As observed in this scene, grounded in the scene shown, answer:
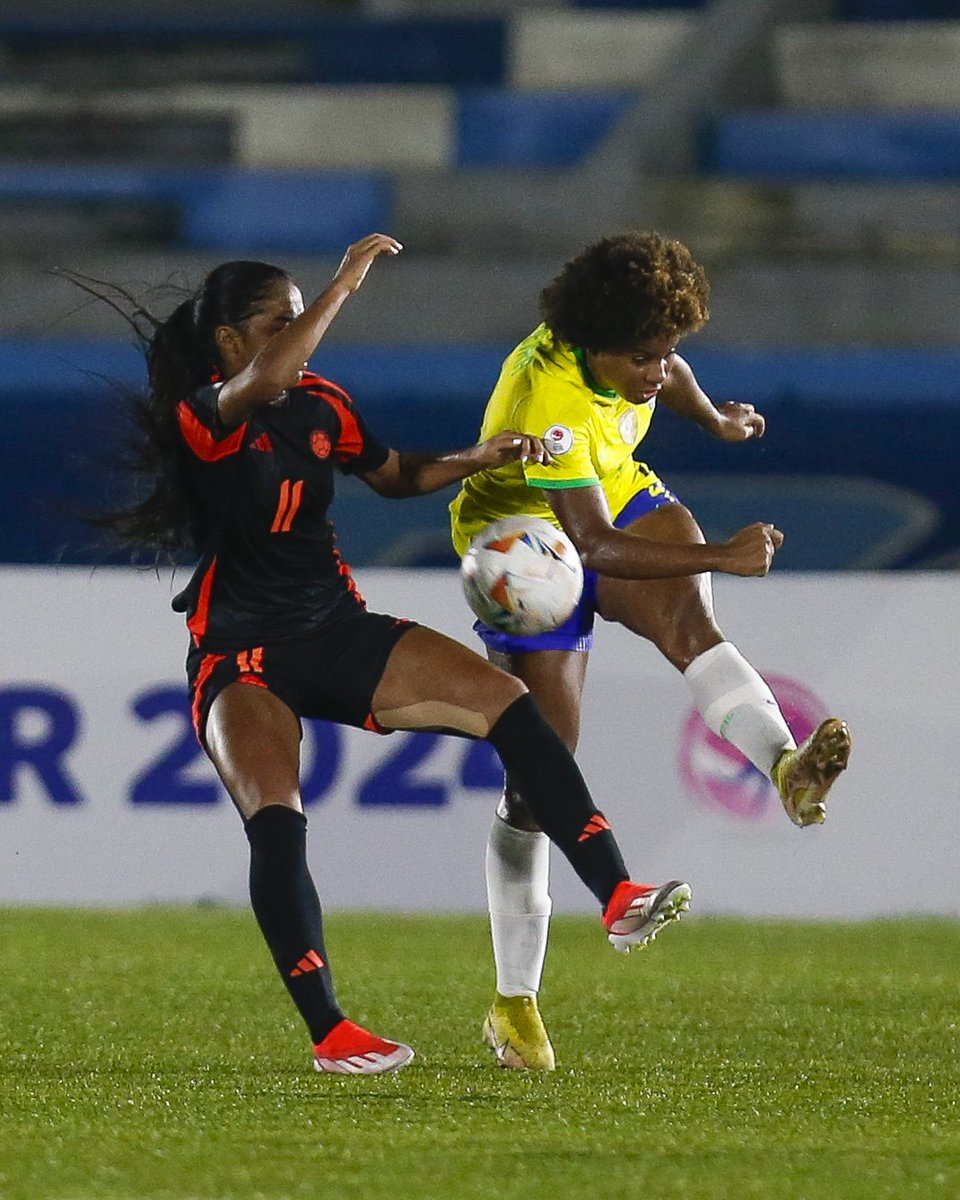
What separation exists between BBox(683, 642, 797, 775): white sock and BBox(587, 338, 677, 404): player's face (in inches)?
21.8

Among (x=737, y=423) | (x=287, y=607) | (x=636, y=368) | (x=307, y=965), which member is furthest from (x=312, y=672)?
(x=737, y=423)

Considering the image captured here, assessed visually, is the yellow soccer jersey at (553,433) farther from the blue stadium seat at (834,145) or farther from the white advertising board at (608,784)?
Answer: the blue stadium seat at (834,145)

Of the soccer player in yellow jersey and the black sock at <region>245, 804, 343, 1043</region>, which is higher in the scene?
the soccer player in yellow jersey

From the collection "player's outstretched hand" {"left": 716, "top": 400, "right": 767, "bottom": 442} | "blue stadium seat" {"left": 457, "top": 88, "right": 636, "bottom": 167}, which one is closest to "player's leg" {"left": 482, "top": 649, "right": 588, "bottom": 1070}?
"player's outstretched hand" {"left": 716, "top": 400, "right": 767, "bottom": 442}

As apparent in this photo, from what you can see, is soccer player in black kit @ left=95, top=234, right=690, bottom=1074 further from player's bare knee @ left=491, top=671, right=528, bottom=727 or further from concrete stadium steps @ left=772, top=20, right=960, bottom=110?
concrete stadium steps @ left=772, top=20, right=960, bottom=110

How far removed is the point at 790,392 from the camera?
37.8 ft

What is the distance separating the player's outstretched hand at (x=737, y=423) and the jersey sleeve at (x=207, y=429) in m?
1.15

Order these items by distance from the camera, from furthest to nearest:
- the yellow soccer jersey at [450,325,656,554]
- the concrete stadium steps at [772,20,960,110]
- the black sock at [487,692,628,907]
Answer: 1. the concrete stadium steps at [772,20,960,110]
2. the yellow soccer jersey at [450,325,656,554]
3. the black sock at [487,692,628,907]

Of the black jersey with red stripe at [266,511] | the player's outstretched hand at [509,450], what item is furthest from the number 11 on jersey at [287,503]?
the player's outstretched hand at [509,450]

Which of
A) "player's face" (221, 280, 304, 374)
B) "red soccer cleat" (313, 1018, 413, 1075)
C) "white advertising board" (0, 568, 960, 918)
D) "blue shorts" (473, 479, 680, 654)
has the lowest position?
"white advertising board" (0, 568, 960, 918)

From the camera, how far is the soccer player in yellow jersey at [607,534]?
3984mm

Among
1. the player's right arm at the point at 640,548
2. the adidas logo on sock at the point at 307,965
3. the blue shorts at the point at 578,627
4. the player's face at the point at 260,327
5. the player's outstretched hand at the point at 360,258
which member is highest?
the player's outstretched hand at the point at 360,258

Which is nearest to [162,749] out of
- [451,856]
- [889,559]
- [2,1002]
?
[451,856]

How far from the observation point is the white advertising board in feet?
24.0
